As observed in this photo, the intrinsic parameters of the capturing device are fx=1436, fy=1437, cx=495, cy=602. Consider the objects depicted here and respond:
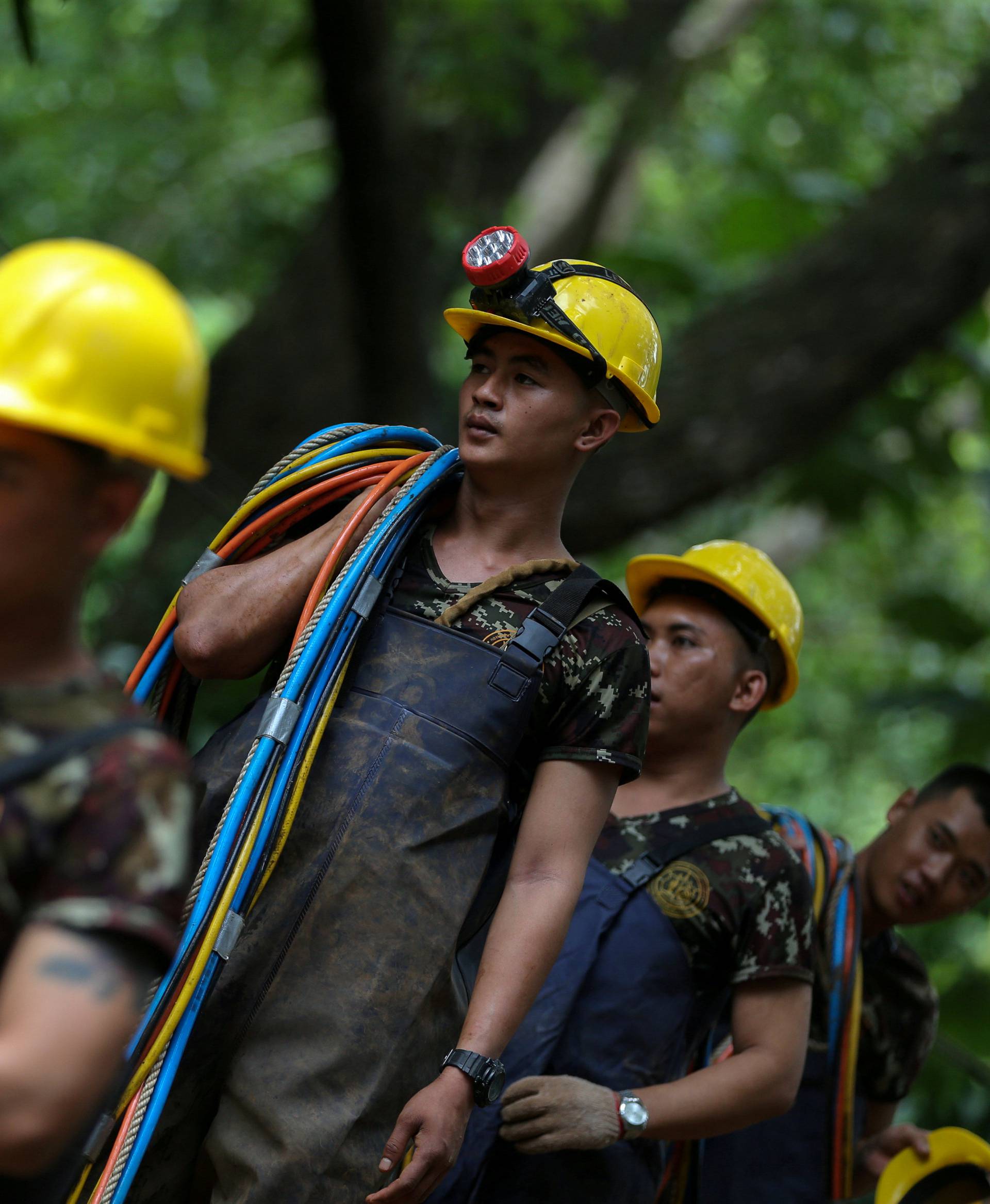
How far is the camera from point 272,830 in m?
1.93

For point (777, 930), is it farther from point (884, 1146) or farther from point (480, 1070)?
point (884, 1146)

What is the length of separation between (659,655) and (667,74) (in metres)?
5.18

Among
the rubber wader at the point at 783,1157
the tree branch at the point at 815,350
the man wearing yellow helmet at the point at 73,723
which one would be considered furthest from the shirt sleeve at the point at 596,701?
the tree branch at the point at 815,350

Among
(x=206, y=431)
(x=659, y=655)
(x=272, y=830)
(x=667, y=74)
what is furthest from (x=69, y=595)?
(x=667, y=74)

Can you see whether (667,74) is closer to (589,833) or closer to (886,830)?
(886,830)

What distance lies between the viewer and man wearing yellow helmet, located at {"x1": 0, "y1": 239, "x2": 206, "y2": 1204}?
1.14 meters

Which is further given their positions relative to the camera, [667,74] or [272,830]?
[667,74]

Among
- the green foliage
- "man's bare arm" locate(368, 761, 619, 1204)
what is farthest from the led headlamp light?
the green foliage

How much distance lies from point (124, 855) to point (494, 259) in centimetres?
123

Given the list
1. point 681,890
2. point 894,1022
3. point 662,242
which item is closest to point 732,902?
point 681,890

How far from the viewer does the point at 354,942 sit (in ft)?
6.45

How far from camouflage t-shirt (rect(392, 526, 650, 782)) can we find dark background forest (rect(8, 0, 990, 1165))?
5.49 feet

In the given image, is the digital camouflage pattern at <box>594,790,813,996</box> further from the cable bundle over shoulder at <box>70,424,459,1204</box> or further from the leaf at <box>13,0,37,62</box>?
the leaf at <box>13,0,37,62</box>

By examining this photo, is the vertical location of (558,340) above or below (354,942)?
above
